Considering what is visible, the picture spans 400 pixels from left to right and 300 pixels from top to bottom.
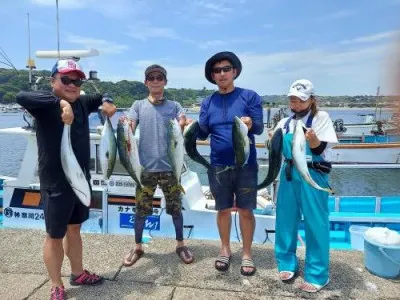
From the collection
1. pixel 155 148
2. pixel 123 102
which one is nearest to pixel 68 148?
pixel 155 148

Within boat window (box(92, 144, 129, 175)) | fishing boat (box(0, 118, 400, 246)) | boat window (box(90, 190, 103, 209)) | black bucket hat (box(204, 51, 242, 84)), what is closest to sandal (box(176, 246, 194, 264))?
black bucket hat (box(204, 51, 242, 84))

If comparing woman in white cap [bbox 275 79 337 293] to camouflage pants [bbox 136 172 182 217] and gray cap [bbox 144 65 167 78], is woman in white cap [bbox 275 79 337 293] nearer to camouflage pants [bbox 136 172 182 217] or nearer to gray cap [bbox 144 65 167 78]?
camouflage pants [bbox 136 172 182 217]

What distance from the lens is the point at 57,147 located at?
248 centimetres

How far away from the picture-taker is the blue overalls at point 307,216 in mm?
2729

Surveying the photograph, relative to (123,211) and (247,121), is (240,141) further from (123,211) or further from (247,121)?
(123,211)

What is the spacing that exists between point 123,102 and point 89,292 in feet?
13.1

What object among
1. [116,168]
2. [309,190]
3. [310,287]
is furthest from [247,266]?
[116,168]

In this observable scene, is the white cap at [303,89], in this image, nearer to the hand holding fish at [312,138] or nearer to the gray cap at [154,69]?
the hand holding fish at [312,138]

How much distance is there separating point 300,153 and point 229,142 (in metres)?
0.71

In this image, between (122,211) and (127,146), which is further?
(122,211)

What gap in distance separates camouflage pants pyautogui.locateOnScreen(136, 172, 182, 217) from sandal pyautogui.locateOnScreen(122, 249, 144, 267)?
38 centimetres

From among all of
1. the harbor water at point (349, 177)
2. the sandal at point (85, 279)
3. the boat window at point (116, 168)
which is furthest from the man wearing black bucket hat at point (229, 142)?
the harbor water at point (349, 177)

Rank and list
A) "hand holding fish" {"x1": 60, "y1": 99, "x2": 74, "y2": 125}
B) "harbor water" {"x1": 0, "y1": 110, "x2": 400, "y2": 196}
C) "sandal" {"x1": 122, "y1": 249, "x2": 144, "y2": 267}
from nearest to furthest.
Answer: "hand holding fish" {"x1": 60, "y1": 99, "x2": 74, "y2": 125} → "sandal" {"x1": 122, "y1": 249, "x2": 144, "y2": 267} → "harbor water" {"x1": 0, "y1": 110, "x2": 400, "y2": 196}

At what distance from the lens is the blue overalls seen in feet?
8.95
